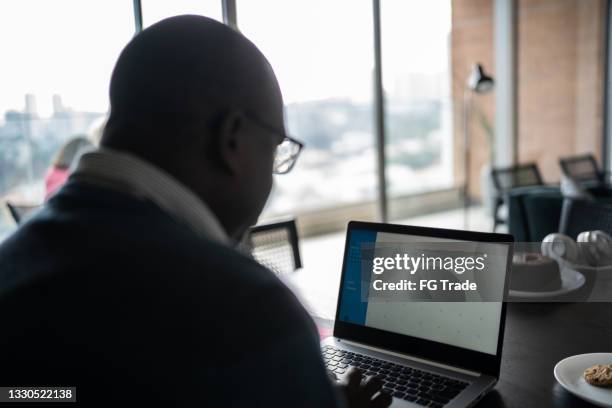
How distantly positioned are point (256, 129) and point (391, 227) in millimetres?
500

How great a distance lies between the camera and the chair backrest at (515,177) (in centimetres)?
512

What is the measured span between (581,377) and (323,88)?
16.1ft

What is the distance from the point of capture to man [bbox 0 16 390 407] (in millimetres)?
514

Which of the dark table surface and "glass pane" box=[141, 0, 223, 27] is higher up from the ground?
"glass pane" box=[141, 0, 223, 27]

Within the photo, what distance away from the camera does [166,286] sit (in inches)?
20.6

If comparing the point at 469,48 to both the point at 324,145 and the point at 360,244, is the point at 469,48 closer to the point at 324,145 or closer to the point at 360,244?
the point at 324,145

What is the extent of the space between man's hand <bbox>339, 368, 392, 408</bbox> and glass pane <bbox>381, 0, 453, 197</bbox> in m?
4.05

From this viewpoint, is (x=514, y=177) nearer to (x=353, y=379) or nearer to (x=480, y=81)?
(x=480, y=81)

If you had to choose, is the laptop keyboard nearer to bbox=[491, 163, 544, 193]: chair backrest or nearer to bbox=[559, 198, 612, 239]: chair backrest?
bbox=[559, 198, 612, 239]: chair backrest

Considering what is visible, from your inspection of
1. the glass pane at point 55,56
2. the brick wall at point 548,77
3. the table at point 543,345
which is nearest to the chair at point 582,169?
the brick wall at point 548,77

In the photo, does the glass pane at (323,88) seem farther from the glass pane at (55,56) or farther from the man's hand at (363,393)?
the man's hand at (363,393)

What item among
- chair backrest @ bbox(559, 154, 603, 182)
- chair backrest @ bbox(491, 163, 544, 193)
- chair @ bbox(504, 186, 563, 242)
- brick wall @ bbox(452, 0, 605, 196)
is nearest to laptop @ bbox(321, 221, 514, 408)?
chair @ bbox(504, 186, 563, 242)

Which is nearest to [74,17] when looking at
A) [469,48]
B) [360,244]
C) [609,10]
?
[360,244]

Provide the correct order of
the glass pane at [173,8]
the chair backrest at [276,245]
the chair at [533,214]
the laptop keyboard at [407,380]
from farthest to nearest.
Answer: the chair at [533,214] → the glass pane at [173,8] → the chair backrest at [276,245] → the laptop keyboard at [407,380]
